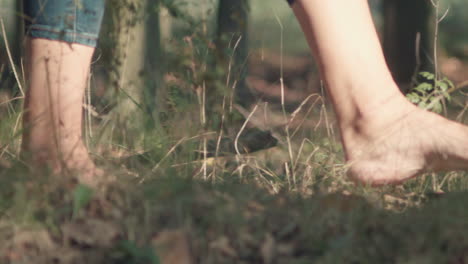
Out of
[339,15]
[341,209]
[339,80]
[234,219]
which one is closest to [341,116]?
[339,80]

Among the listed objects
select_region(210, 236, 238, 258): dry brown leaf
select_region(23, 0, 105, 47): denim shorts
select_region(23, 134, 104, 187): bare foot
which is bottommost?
select_region(210, 236, 238, 258): dry brown leaf

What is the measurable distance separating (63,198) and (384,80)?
108 cm

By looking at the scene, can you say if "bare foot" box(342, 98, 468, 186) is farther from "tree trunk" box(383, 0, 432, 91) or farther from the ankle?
"tree trunk" box(383, 0, 432, 91)

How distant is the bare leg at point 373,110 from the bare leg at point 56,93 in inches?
28.4

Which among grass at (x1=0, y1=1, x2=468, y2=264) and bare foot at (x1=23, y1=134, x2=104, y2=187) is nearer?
grass at (x1=0, y1=1, x2=468, y2=264)

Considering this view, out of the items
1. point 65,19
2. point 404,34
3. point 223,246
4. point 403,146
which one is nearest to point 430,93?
point 403,146

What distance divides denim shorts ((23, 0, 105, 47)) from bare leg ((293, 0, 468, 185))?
63cm

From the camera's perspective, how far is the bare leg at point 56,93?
1.94 m

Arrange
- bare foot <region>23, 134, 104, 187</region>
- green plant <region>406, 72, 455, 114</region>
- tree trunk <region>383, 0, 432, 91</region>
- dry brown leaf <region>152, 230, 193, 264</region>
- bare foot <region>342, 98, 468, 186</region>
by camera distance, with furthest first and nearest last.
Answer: tree trunk <region>383, 0, 432, 91</region>, green plant <region>406, 72, 455, 114</region>, bare foot <region>342, 98, 468, 186</region>, bare foot <region>23, 134, 104, 187</region>, dry brown leaf <region>152, 230, 193, 264</region>

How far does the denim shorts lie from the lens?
1.98 metres

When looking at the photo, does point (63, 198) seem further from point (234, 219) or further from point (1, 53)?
point (1, 53)

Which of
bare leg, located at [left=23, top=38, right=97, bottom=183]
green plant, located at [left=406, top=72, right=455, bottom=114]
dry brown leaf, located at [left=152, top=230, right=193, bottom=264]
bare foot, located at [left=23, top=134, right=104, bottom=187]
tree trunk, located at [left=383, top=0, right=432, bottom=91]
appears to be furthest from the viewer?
tree trunk, located at [left=383, top=0, right=432, bottom=91]

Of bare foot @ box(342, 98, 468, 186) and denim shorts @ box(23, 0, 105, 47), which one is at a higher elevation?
denim shorts @ box(23, 0, 105, 47)

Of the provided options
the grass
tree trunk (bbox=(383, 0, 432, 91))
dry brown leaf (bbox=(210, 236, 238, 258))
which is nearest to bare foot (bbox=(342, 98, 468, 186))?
the grass
